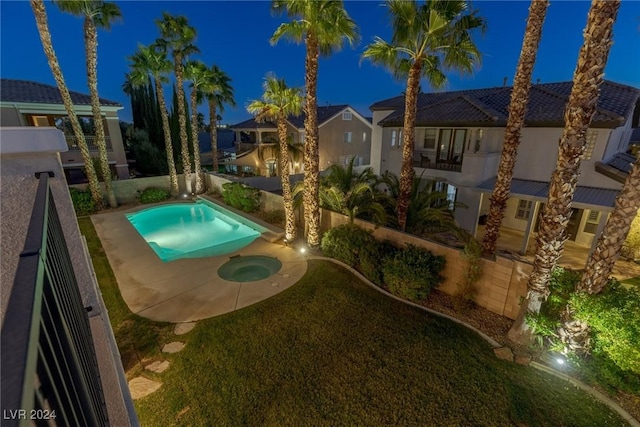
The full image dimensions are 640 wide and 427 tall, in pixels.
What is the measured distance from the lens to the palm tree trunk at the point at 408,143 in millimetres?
9812

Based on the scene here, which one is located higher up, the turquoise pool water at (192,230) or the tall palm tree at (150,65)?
the tall palm tree at (150,65)

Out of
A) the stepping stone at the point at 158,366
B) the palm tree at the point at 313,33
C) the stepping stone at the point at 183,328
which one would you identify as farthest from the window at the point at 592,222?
the stepping stone at the point at 158,366

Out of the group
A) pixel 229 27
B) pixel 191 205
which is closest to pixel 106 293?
pixel 191 205

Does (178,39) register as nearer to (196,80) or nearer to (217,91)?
(196,80)

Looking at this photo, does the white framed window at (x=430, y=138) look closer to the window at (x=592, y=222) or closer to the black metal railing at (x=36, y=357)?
the window at (x=592, y=222)

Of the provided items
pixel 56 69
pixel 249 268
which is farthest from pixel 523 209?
pixel 56 69

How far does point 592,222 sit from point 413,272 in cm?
1088

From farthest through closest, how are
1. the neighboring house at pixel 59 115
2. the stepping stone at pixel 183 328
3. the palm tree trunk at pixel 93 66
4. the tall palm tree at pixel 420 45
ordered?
1. the neighboring house at pixel 59 115
2. the palm tree trunk at pixel 93 66
3. the tall palm tree at pixel 420 45
4. the stepping stone at pixel 183 328

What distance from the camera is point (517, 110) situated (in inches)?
326

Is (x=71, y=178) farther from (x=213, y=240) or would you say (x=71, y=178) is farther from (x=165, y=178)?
(x=213, y=240)

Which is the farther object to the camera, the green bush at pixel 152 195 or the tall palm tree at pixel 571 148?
the green bush at pixel 152 195

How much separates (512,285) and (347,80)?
183 metres

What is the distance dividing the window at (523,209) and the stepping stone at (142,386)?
17317mm

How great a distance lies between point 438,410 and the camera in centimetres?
545
